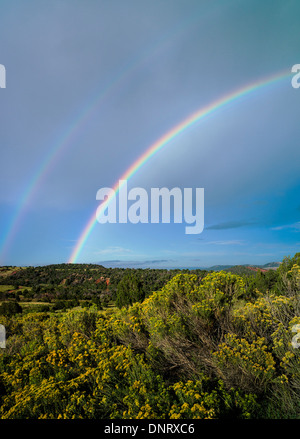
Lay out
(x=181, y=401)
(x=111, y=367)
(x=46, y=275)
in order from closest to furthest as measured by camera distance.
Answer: (x=181, y=401), (x=111, y=367), (x=46, y=275)

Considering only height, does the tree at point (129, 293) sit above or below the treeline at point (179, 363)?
below

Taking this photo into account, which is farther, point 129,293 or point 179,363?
point 129,293

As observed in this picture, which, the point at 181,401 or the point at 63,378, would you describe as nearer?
the point at 181,401

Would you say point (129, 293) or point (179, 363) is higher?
point (179, 363)

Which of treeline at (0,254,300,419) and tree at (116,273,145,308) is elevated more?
treeline at (0,254,300,419)

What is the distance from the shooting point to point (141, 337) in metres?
6.68

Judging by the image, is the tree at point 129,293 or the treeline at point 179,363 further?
the tree at point 129,293

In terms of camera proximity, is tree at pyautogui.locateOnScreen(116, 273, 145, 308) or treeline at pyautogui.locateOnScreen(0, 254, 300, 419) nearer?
treeline at pyautogui.locateOnScreen(0, 254, 300, 419)
